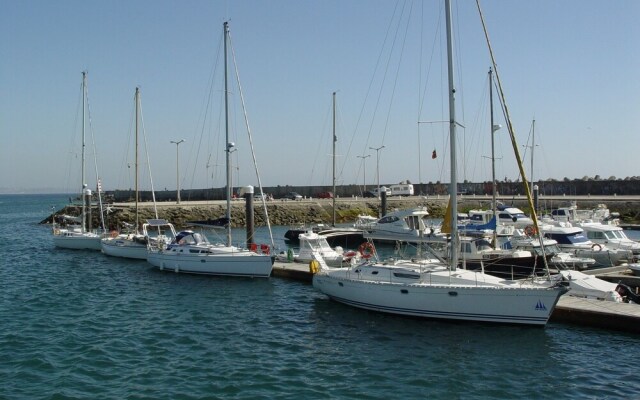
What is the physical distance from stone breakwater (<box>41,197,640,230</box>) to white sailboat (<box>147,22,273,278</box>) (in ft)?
102

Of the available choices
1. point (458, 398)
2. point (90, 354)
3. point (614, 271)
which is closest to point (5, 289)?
point (90, 354)

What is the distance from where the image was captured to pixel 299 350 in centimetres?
1911

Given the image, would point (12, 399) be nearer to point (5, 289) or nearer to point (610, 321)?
point (5, 289)

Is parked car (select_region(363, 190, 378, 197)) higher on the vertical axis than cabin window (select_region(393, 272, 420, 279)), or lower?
higher

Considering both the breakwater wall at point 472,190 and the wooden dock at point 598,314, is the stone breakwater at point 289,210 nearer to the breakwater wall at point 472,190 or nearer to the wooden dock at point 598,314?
the breakwater wall at point 472,190

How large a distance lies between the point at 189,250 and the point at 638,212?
179 ft

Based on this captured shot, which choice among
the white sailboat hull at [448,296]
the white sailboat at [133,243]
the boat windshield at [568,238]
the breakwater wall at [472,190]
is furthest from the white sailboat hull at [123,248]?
the breakwater wall at [472,190]

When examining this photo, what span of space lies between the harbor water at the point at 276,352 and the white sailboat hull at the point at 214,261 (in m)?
3.82

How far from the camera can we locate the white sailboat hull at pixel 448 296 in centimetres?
2072

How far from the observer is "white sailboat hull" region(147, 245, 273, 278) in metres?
31.9

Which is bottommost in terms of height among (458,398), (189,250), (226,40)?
(458,398)

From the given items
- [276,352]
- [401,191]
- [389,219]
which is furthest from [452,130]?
[401,191]

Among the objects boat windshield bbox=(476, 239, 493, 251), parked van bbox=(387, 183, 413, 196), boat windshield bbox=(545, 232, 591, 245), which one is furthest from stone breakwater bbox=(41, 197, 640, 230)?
boat windshield bbox=(476, 239, 493, 251)

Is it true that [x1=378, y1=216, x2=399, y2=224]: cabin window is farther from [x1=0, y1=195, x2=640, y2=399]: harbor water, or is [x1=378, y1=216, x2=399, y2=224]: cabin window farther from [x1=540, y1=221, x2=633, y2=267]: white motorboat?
[x1=0, y1=195, x2=640, y2=399]: harbor water
